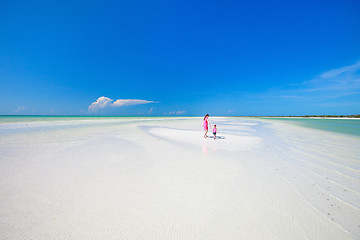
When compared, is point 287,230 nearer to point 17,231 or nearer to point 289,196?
point 289,196

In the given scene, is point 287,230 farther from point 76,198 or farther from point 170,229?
point 76,198

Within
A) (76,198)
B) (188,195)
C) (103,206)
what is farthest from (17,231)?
(188,195)

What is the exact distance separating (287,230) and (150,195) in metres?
2.51

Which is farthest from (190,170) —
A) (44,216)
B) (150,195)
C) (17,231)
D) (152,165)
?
(17,231)

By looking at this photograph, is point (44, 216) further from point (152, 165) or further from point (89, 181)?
point (152, 165)

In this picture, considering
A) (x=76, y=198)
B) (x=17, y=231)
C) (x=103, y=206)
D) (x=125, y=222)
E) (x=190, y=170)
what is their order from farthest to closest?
(x=190, y=170)
(x=76, y=198)
(x=103, y=206)
(x=125, y=222)
(x=17, y=231)

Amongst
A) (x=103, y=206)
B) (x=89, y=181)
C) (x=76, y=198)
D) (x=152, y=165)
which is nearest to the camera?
(x=103, y=206)

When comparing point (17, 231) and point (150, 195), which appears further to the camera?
point (150, 195)

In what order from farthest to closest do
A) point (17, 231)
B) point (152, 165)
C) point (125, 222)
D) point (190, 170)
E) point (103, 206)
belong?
point (152, 165) < point (190, 170) < point (103, 206) < point (125, 222) < point (17, 231)

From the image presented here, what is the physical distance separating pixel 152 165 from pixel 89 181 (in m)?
1.91

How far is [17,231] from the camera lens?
2.29 m

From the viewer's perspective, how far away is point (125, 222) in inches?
97.9

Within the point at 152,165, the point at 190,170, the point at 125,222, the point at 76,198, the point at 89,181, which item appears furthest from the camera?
the point at 152,165

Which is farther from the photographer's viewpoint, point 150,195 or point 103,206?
point 150,195
